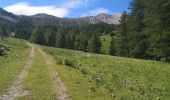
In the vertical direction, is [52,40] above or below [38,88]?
above

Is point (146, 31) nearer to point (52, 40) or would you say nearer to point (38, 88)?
point (38, 88)

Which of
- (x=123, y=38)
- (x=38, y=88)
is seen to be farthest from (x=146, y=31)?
(x=38, y=88)

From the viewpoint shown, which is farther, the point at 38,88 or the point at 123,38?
the point at 123,38

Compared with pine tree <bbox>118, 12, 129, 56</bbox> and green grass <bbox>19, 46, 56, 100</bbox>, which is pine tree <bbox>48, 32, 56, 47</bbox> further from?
green grass <bbox>19, 46, 56, 100</bbox>

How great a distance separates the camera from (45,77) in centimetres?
2798

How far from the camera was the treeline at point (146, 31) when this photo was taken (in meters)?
52.2

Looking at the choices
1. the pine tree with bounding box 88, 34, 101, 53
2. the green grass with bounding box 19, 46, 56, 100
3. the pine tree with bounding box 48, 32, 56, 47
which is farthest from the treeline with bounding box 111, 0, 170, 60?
the pine tree with bounding box 48, 32, 56, 47

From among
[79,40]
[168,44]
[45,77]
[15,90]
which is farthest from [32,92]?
[79,40]

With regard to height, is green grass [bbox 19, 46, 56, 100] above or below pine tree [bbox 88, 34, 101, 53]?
below

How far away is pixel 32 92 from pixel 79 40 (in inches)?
5589

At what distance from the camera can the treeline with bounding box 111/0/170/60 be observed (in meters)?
52.2

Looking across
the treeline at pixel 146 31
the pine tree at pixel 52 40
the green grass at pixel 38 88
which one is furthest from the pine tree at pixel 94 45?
the green grass at pixel 38 88

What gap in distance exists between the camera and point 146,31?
191 feet

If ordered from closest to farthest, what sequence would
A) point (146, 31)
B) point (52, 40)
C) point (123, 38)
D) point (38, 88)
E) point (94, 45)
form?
point (38, 88) < point (146, 31) < point (123, 38) < point (94, 45) < point (52, 40)
